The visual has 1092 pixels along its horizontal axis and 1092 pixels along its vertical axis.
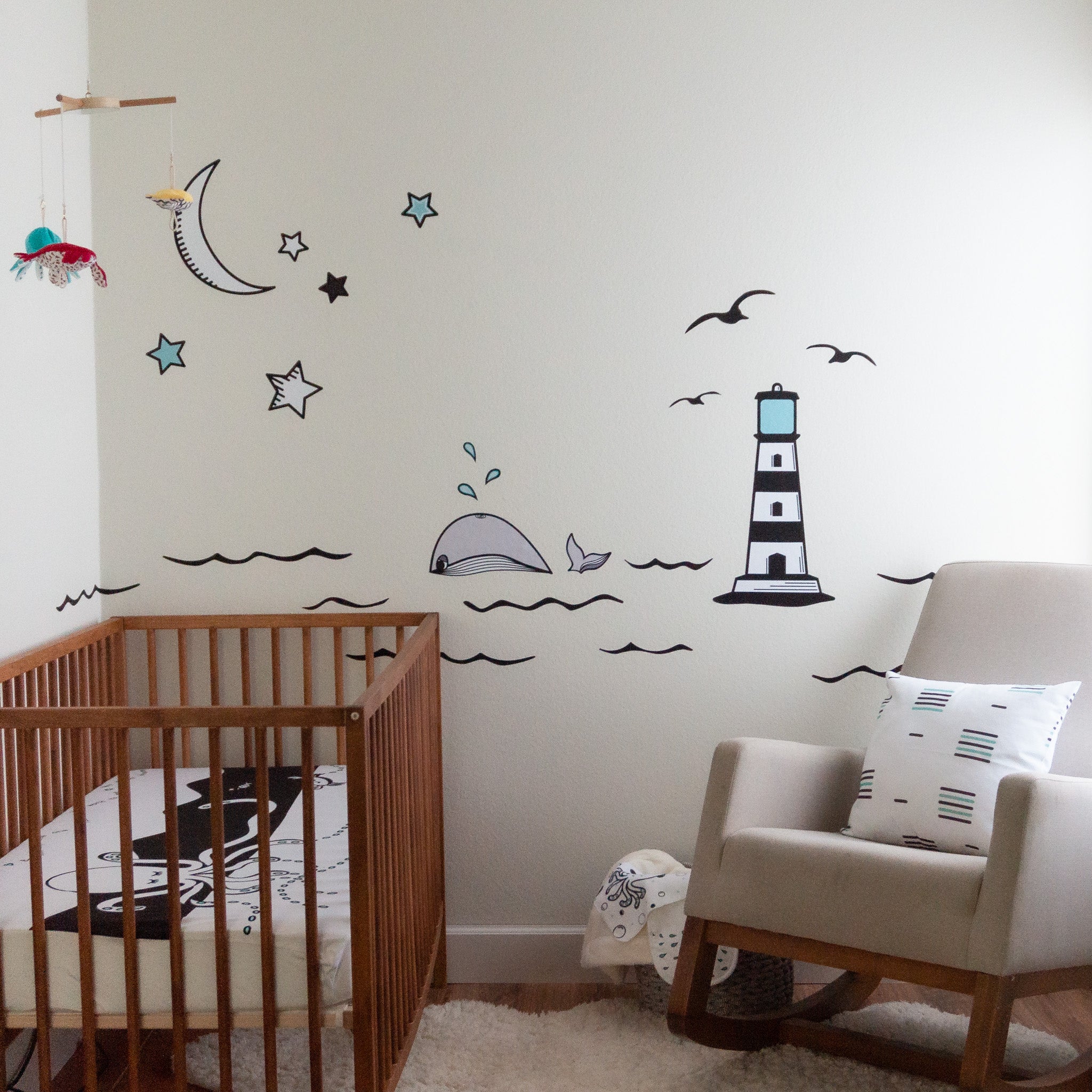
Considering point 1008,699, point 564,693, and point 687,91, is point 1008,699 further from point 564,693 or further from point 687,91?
point 687,91

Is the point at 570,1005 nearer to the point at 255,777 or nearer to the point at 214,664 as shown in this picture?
the point at 255,777

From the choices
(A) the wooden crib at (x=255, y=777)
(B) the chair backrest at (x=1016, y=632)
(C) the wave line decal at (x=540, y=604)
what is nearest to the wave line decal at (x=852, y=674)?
(B) the chair backrest at (x=1016, y=632)

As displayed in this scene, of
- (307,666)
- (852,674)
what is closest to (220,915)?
(307,666)

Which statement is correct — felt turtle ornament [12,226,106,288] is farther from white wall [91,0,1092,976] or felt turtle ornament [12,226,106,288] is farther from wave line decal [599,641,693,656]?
wave line decal [599,641,693,656]

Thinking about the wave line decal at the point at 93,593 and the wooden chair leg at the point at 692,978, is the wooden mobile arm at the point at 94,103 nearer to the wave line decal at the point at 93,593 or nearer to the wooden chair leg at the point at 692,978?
the wave line decal at the point at 93,593

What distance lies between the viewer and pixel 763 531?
2.37 metres

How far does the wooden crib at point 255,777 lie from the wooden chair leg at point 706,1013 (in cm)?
46

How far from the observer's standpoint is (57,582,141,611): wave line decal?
220 cm

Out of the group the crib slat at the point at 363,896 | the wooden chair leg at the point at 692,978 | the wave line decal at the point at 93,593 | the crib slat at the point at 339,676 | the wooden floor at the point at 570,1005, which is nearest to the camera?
the crib slat at the point at 363,896

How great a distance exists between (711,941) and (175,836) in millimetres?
921

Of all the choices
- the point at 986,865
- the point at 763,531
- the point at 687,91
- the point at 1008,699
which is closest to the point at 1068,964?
the point at 986,865

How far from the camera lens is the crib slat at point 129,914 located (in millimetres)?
1403

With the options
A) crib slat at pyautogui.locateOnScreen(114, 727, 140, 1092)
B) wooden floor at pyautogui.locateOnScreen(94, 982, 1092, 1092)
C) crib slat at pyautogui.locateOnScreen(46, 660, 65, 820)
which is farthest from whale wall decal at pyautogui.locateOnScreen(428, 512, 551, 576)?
crib slat at pyautogui.locateOnScreen(114, 727, 140, 1092)

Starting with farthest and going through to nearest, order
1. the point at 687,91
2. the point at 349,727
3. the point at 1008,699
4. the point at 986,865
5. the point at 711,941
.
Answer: the point at 687,91 → the point at 1008,699 → the point at 711,941 → the point at 986,865 → the point at 349,727
